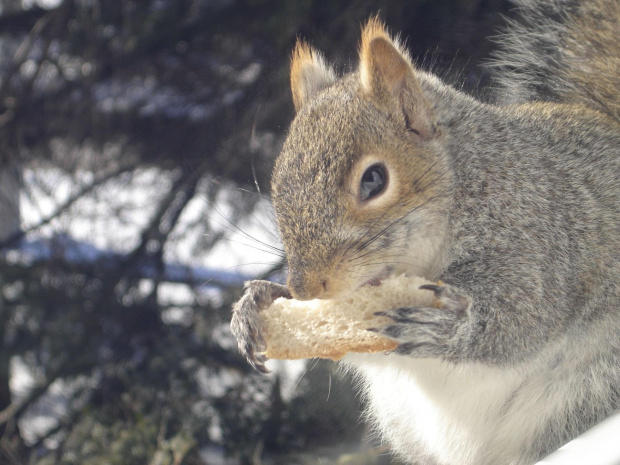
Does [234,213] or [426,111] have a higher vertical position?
[426,111]

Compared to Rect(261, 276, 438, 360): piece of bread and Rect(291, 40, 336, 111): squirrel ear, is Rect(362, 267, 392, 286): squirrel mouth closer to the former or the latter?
Rect(261, 276, 438, 360): piece of bread

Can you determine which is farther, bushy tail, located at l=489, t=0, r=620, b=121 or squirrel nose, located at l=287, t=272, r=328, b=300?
bushy tail, located at l=489, t=0, r=620, b=121

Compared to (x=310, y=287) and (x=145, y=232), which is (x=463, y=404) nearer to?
(x=310, y=287)

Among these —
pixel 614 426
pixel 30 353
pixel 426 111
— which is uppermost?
pixel 426 111

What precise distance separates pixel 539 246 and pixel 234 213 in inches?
28.8

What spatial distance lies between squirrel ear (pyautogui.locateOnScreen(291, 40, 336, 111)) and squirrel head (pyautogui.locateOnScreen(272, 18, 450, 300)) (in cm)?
9

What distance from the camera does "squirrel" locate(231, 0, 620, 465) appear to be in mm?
606

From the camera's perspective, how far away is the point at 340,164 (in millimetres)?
619

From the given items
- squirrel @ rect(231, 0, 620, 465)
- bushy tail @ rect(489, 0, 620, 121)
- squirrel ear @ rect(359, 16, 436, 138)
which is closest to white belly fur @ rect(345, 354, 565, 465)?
squirrel @ rect(231, 0, 620, 465)

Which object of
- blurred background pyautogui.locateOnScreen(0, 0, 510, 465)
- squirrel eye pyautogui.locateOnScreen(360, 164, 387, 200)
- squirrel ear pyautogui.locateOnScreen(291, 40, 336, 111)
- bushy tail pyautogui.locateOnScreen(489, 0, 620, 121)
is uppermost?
bushy tail pyautogui.locateOnScreen(489, 0, 620, 121)

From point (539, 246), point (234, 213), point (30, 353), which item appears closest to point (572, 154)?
point (539, 246)

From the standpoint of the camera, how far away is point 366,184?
0.62 m

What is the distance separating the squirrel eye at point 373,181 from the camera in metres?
0.61

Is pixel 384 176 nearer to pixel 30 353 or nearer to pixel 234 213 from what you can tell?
pixel 234 213
